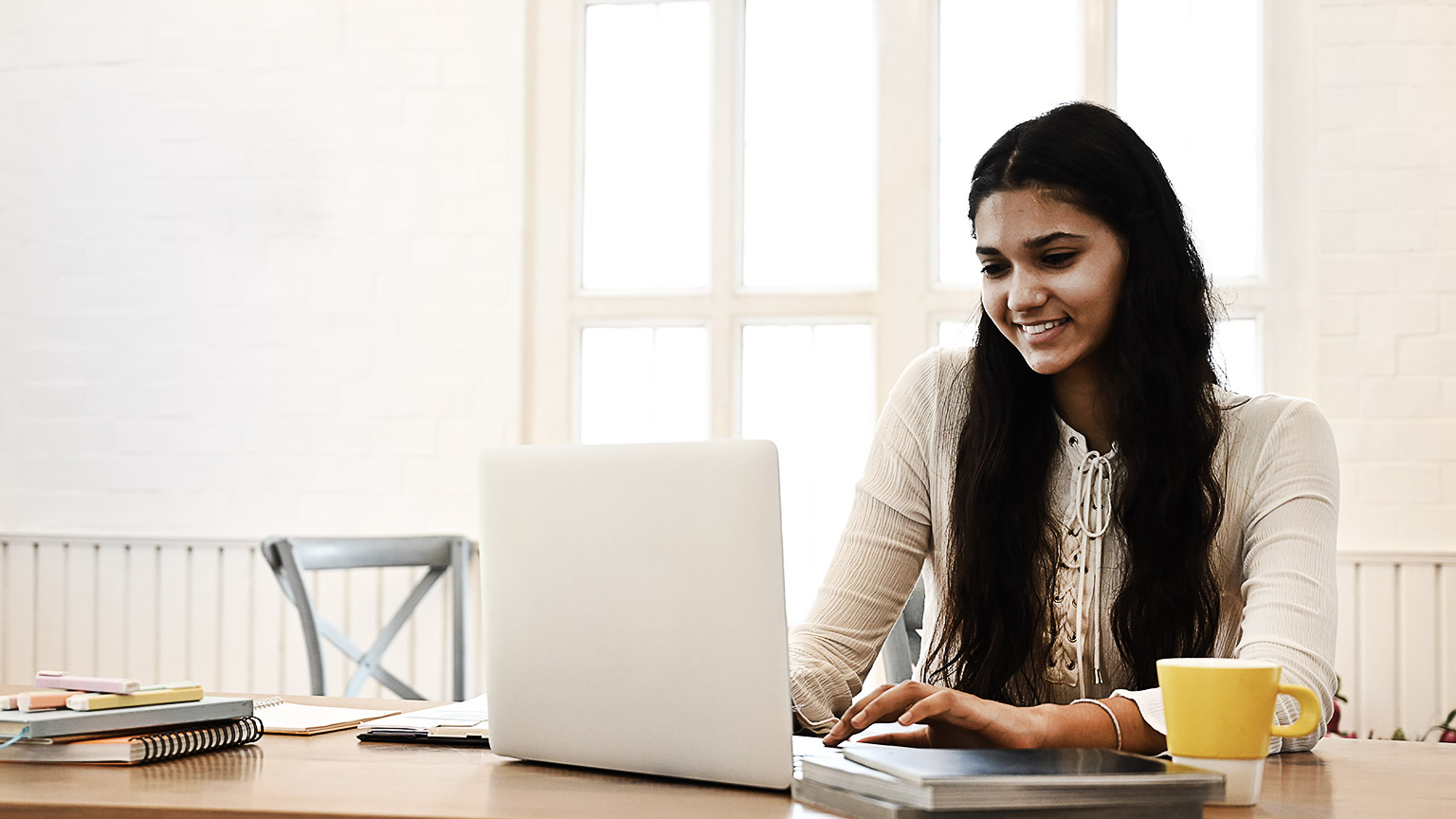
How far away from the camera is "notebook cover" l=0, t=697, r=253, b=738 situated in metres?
1.11

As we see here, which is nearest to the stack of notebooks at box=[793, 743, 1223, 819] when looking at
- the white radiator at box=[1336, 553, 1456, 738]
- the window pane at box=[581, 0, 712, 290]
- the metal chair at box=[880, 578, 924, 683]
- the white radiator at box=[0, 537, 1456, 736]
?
the metal chair at box=[880, 578, 924, 683]

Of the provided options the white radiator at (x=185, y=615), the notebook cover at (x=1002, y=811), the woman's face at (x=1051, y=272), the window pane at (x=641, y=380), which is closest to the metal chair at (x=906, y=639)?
the woman's face at (x=1051, y=272)

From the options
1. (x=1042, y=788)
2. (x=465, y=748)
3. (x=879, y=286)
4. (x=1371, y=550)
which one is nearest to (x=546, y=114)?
(x=879, y=286)

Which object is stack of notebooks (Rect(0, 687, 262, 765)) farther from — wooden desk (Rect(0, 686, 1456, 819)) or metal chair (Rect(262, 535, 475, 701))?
metal chair (Rect(262, 535, 475, 701))

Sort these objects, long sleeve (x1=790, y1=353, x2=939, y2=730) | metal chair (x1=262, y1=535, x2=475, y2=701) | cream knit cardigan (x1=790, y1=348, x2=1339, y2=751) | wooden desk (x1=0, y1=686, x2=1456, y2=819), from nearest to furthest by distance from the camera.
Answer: wooden desk (x1=0, y1=686, x2=1456, y2=819) → cream knit cardigan (x1=790, y1=348, x2=1339, y2=751) → long sleeve (x1=790, y1=353, x2=939, y2=730) → metal chair (x1=262, y1=535, x2=475, y2=701)

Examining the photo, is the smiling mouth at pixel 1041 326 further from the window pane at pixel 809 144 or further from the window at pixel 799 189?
the window pane at pixel 809 144

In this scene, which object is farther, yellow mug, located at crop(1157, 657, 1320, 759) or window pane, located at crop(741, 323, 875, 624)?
window pane, located at crop(741, 323, 875, 624)

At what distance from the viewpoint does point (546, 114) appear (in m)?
3.50

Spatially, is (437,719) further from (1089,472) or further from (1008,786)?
(1089,472)

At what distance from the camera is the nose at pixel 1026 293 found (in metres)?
1.46

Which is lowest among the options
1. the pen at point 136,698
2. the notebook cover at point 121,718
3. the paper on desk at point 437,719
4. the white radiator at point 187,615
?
the white radiator at point 187,615

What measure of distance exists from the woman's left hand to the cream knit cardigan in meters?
0.13

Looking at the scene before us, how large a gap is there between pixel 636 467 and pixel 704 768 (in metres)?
0.23

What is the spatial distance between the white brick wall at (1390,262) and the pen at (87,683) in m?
2.74
